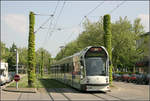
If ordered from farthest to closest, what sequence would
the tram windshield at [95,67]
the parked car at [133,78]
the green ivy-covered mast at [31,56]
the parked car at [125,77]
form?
the parked car at [125,77]
the parked car at [133,78]
the green ivy-covered mast at [31,56]
the tram windshield at [95,67]

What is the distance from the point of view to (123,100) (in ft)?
50.7

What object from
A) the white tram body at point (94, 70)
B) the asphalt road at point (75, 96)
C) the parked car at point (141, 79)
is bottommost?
the asphalt road at point (75, 96)

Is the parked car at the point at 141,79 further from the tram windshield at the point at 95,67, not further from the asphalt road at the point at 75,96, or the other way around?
the tram windshield at the point at 95,67

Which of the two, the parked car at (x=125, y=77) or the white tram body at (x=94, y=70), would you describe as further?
the parked car at (x=125, y=77)

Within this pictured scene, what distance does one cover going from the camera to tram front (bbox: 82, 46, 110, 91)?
20.1 m

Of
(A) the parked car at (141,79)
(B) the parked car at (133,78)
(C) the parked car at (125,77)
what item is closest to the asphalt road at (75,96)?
(A) the parked car at (141,79)

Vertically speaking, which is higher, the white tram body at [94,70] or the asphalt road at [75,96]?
the white tram body at [94,70]

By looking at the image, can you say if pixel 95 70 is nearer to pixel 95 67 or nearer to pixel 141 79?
pixel 95 67

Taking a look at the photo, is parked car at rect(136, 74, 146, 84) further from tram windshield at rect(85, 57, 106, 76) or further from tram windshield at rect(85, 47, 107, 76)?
tram windshield at rect(85, 57, 106, 76)

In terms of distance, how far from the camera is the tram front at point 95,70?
20.1 meters

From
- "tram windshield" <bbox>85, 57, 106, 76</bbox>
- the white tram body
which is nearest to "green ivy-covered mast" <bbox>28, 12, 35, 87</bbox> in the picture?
the white tram body

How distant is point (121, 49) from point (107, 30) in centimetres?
2600

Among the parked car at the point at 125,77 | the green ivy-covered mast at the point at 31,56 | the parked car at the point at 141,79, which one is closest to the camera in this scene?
the green ivy-covered mast at the point at 31,56

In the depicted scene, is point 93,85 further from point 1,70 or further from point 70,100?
point 1,70
